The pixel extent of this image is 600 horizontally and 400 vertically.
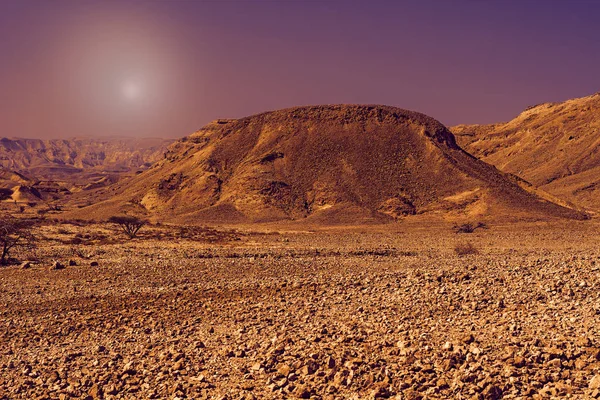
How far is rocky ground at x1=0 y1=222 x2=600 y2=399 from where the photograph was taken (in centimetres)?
864

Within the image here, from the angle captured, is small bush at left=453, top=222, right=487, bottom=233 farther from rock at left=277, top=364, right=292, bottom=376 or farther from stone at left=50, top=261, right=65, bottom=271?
rock at left=277, top=364, right=292, bottom=376

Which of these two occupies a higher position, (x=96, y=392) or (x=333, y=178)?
(x=333, y=178)

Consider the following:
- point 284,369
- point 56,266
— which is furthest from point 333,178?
point 284,369

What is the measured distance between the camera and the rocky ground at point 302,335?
8.64m

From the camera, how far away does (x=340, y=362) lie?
9594 mm

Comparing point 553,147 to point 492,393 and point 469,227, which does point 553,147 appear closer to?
point 469,227

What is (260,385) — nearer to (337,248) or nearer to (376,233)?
(337,248)

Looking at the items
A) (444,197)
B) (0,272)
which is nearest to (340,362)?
(0,272)

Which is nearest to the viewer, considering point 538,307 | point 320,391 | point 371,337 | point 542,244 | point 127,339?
point 320,391

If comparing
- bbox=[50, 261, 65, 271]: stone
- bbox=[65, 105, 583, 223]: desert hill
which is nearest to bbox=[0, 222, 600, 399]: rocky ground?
bbox=[50, 261, 65, 271]: stone

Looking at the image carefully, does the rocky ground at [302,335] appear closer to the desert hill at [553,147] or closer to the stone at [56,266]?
the stone at [56,266]

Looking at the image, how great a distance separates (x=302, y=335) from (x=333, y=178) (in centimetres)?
5527

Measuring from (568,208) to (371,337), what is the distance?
6025cm

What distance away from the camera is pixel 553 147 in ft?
355
